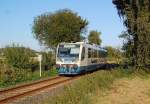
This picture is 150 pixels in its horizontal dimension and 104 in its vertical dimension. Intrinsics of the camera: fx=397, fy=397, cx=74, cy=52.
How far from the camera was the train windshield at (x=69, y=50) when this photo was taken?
34094 mm

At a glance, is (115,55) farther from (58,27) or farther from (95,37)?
(95,37)

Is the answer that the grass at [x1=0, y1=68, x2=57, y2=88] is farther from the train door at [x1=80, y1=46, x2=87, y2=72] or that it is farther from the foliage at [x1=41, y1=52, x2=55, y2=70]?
the foliage at [x1=41, y1=52, x2=55, y2=70]

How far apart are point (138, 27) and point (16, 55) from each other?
1107 cm

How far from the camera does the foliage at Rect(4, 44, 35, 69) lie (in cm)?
3509

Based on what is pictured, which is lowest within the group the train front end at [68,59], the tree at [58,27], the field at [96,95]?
the field at [96,95]

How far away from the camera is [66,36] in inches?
2420

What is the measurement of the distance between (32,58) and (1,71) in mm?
7551

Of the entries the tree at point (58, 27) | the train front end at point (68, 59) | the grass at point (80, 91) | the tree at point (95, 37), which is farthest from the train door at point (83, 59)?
the tree at point (95, 37)

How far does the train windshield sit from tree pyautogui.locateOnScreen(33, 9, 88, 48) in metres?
26.1

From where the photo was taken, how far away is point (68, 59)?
3412cm

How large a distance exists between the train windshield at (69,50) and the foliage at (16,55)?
323 centimetres

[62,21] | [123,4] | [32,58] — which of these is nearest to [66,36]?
[62,21]

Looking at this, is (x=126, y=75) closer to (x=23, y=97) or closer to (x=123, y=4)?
(x=123, y=4)

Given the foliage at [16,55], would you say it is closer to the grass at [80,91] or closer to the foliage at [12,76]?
the foliage at [12,76]
